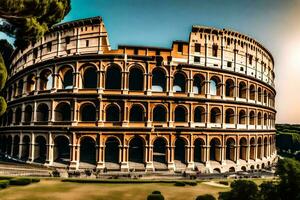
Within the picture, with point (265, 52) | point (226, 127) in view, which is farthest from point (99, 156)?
point (265, 52)

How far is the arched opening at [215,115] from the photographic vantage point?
3318cm

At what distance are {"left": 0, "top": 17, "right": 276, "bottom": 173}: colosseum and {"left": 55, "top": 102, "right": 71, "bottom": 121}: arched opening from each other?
13 centimetres

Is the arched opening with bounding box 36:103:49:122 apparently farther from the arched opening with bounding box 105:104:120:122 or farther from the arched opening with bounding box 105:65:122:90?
the arched opening with bounding box 105:65:122:90

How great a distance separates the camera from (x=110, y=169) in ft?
94.3

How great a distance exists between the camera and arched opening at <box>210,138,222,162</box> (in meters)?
32.7

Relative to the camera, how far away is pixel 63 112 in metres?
32.5

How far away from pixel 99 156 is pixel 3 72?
18129 mm

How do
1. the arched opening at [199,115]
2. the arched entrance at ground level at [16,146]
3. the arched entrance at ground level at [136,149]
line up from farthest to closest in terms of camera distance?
1. the arched entrance at ground level at [16,146]
2. the arched opening at [199,115]
3. the arched entrance at ground level at [136,149]

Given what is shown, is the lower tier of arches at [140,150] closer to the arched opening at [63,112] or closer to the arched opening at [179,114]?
the arched opening at [63,112]

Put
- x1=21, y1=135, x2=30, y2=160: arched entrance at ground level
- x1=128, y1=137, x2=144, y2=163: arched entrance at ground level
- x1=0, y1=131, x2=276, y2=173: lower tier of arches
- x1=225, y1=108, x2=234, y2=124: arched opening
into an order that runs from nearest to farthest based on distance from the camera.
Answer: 1. x1=0, y1=131, x2=276, y2=173: lower tier of arches
2. x1=128, y1=137, x2=144, y2=163: arched entrance at ground level
3. x1=21, y1=135, x2=30, y2=160: arched entrance at ground level
4. x1=225, y1=108, x2=234, y2=124: arched opening

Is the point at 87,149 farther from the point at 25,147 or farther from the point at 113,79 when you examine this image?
the point at 113,79

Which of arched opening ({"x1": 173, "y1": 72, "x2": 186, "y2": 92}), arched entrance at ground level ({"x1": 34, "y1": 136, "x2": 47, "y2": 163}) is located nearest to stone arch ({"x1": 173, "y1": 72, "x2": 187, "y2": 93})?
arched opening ({"x1": 173, "y1": 72, "x2": 186, "y2": 92})

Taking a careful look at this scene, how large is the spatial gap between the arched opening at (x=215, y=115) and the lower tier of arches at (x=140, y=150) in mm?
1985

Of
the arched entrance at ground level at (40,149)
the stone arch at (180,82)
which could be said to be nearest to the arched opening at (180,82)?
the stone arch at (180,82)
